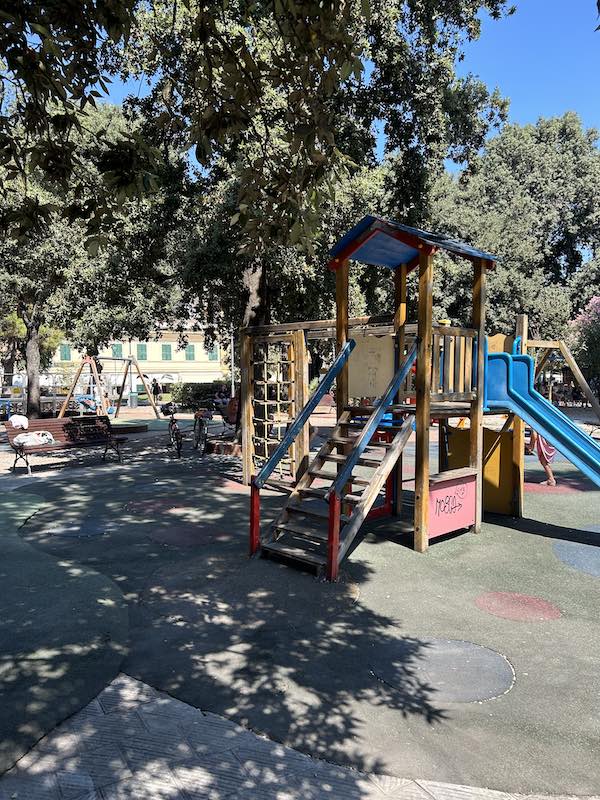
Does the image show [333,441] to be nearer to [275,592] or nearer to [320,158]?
[275,592]

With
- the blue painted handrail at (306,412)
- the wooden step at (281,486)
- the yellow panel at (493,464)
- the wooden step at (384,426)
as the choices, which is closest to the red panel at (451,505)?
the wooden step at (384,426)

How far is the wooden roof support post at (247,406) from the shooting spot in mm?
12352

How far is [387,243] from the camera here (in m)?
8.25

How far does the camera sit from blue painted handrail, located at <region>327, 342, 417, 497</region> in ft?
22.6

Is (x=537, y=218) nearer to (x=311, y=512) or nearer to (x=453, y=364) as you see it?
(x=453, y=364)

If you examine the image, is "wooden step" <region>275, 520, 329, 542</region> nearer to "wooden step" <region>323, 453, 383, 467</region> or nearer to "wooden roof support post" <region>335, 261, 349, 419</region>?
"wooden step" <region>323, 453, 383, 467</region>

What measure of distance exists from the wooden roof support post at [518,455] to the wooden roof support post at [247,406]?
17.1 ft

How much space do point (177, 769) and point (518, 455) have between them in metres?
7.68

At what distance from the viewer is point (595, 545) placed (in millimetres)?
8125

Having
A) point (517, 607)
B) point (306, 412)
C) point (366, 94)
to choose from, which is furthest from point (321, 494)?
point (366, 94)

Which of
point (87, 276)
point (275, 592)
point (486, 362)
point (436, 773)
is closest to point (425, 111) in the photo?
point (486, 362)

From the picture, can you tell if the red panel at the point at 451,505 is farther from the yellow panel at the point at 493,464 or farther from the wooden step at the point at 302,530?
the wooden step at the point at 302,530

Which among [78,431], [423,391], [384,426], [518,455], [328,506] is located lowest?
[328,506]

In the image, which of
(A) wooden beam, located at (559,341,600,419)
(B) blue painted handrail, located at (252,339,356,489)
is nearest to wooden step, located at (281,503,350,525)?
(B) blue painted handrail, located at (252,339,356,489)
